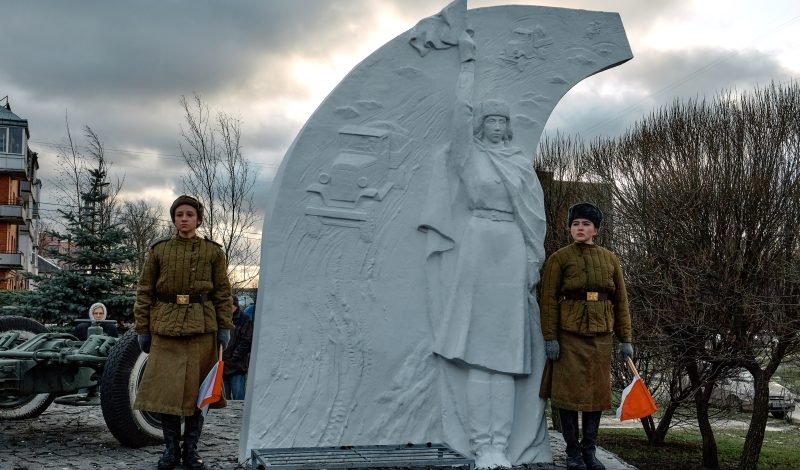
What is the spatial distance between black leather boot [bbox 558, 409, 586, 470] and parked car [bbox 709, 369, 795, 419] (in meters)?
6.89

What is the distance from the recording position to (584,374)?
5371 millimetres

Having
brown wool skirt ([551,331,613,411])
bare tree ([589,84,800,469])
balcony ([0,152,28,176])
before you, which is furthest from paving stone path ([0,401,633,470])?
balcony ([0,152,28,176])

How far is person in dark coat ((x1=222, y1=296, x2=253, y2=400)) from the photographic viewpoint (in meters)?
8.42

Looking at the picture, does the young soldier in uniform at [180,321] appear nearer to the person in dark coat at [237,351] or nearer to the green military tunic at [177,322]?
the green military tunic at [177,322]

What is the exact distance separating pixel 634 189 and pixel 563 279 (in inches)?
320

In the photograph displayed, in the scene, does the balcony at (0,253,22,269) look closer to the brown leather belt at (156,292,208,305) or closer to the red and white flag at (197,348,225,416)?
the brown leather belt at (156,292,208,305)

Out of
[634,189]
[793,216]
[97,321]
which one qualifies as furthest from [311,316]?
[634,189]

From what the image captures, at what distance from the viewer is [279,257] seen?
5.30 meters

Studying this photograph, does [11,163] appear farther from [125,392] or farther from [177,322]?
[177,322]

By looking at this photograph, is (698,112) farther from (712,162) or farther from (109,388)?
(109,388)

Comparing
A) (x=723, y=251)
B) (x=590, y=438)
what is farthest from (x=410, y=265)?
(x=723, y=251)

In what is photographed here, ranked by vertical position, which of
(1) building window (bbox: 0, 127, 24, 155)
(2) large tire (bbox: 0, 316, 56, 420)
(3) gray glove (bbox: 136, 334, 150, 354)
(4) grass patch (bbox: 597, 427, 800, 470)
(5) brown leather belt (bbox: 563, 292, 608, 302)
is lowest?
(4) grass patch (bbox: 597, 427, 800, 470)

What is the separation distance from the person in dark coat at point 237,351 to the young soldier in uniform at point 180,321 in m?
3.05

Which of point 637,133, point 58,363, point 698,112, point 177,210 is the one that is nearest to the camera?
point 177,210
